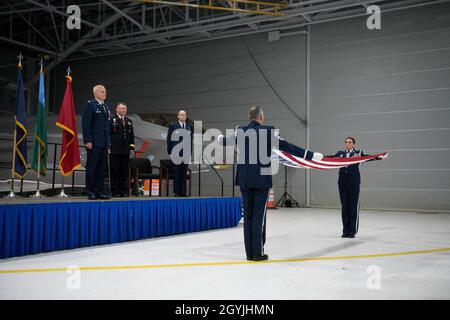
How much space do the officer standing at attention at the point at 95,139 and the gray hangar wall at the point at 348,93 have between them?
885 centimetres

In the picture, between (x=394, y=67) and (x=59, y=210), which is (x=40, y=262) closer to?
(x=59, y=210)

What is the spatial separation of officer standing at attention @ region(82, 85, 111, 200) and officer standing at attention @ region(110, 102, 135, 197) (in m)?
0.82

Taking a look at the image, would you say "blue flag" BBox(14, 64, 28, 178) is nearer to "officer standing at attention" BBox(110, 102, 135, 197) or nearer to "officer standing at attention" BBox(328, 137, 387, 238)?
"officer standing at attention" BBox(110, 102, 135, 197)

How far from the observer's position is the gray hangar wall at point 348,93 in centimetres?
1166

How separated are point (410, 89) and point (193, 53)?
7446 mm

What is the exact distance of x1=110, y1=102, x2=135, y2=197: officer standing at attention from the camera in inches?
249

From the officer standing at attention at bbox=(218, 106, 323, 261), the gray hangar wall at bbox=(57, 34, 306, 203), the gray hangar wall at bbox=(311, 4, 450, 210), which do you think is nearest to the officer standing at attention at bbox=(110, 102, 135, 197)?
the officer standing at attention at bbox=(218, 106, 323, 261)

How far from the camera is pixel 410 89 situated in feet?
39.1

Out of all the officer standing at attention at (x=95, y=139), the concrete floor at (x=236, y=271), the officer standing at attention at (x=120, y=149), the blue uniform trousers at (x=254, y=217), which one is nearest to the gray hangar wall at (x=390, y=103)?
the concrete floor at (x=236, y=271)

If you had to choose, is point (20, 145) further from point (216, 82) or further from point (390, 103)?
point (390, 103)

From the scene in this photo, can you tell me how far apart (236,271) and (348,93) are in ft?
33.7

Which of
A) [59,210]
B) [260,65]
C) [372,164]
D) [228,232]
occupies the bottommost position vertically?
[228,232]

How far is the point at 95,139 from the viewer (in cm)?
538
